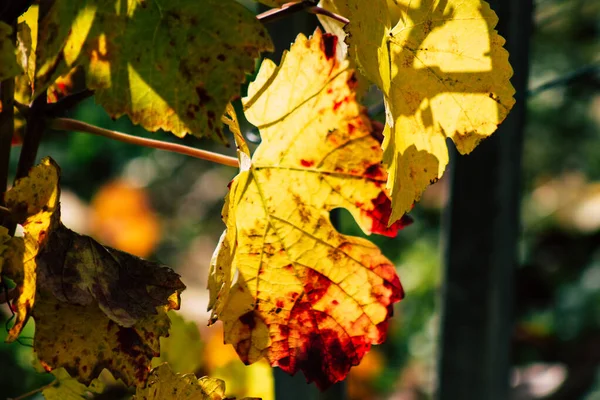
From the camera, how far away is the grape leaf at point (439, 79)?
0.40m

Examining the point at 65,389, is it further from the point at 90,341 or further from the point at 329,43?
the point at 329,43

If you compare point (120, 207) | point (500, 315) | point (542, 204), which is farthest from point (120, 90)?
point (542, 204)

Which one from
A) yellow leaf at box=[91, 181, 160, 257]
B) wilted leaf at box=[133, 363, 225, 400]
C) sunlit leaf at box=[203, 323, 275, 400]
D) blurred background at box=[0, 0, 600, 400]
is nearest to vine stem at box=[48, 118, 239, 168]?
wilted leaf at box=[133, 363, 225, 400]

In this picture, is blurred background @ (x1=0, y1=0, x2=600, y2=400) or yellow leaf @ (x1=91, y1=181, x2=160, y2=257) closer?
blurred background @ (x1=0, y1=0, x2=600, y2=400)

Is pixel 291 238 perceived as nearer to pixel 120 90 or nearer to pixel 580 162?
pixel 120 90

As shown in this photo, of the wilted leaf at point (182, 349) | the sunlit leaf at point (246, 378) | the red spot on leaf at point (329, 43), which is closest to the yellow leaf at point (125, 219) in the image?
the sunlit leaf at point (246, 378)

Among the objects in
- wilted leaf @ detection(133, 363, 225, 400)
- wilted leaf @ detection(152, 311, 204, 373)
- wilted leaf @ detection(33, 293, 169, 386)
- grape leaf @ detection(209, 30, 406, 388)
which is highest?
grape leaf @ detection(209, 30, 406, 388)

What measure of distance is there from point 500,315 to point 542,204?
6.44 feet

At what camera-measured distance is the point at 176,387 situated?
422 mm

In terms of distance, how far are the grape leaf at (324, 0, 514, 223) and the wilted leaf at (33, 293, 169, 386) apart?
172 mm

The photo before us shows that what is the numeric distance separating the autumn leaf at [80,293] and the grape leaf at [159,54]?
54 millimetres

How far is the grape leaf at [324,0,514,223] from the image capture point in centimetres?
40

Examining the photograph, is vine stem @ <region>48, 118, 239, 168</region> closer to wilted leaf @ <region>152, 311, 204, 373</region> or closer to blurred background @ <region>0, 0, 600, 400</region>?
wilted leaf @ <region>152, 311, 204, 373</region>

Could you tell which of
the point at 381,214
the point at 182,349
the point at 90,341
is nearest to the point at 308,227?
the point at 381,214
